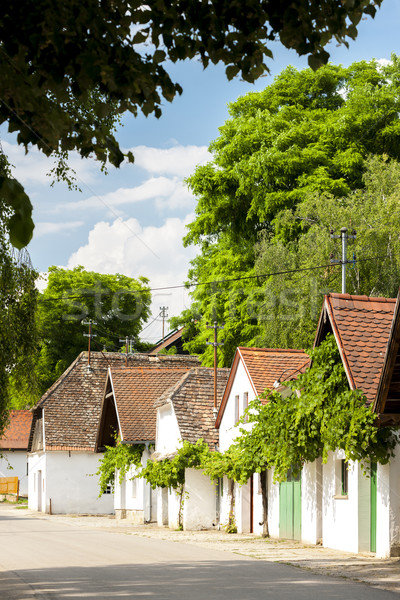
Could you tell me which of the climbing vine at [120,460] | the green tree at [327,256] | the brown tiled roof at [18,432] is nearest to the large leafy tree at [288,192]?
the green tree at [327,256]

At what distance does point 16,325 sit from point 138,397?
81.6ft

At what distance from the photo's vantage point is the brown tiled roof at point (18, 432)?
6700 centimetres

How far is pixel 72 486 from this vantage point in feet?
147

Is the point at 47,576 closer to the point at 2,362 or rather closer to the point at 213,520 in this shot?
the point at 2,362

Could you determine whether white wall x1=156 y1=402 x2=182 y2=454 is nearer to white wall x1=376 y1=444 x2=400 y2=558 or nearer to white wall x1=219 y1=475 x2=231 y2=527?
white wall x1=219 y1=475 x2=231 y2=527

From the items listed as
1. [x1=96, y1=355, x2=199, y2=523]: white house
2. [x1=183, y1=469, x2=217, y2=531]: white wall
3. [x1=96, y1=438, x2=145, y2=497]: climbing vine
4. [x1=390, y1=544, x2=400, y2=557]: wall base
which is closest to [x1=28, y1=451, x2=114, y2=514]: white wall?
[x1=96, y1=355, x2=199, y2=523]: white house

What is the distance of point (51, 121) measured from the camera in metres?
6.60

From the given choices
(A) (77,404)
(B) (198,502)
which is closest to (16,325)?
(B) (198,502)

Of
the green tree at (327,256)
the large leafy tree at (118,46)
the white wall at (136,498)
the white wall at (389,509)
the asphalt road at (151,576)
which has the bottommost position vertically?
the white wall at (136,498)

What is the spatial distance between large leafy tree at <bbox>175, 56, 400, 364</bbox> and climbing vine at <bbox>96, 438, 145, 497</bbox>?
7122mm

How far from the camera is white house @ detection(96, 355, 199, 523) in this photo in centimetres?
3703

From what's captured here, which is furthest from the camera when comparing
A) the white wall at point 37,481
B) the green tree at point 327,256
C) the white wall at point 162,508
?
the white wall at point 37,481

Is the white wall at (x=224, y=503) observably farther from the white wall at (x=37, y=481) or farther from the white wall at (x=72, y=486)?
the white wall at (x=37, y=481)

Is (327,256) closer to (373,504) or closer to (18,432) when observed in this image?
(373,504)
